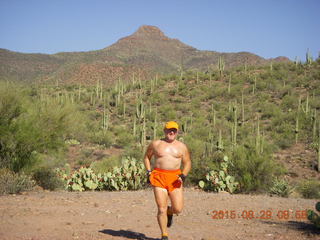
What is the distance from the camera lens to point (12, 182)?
901cm

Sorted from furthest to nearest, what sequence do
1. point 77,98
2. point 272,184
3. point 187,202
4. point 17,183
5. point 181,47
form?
point 181,47
point 77,98
point 272,184
point 17,183
point 187,202

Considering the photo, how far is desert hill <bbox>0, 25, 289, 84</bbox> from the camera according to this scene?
212ft

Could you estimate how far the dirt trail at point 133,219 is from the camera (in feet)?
18.8

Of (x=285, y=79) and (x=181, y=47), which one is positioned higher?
(x=181, y=47)

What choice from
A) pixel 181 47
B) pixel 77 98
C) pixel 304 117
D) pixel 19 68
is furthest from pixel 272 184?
pixel 181 47

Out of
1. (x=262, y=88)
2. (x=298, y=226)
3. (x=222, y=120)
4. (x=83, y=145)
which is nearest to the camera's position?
(x=298, y=226)

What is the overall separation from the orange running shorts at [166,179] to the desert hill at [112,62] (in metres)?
44.4

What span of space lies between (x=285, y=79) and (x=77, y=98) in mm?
20137

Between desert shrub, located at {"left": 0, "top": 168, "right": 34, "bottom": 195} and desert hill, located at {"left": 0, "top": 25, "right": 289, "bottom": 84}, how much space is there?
4061 cm

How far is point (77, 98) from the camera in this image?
38.0 meters

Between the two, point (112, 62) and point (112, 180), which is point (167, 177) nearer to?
point (112, 180)

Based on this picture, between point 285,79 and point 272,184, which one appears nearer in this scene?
point 272,184

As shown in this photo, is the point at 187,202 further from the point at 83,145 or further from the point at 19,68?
the point at 19,68

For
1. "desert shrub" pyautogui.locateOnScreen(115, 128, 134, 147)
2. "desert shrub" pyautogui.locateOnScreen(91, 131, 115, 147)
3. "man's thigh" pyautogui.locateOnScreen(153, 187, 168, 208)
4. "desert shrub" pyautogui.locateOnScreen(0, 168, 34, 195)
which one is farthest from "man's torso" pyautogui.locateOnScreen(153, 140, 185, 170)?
"desert shrub" pyautogui.locateOnScreen(91, 131, 115, 147)
